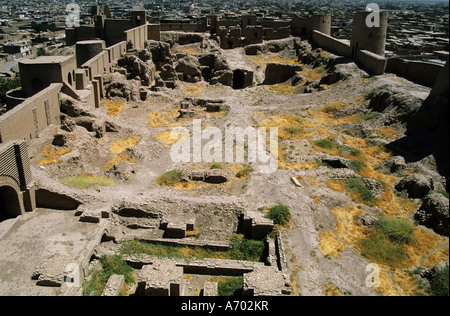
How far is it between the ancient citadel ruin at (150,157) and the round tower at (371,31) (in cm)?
13

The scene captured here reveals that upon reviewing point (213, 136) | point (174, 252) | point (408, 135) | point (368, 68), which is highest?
point (368, 68)

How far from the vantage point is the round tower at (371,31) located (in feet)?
108

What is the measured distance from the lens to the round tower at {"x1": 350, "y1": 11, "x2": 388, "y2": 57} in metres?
33.0

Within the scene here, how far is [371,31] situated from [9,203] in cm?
3109

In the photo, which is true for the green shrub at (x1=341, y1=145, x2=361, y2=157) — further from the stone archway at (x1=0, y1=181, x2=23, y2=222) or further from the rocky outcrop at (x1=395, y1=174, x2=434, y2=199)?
the stone archway at (x1=0, y1=181, x2=23, y2=222)

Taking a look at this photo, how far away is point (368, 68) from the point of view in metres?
32.1

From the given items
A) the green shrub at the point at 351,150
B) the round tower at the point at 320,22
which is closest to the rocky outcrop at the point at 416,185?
the green shrub at the point at 351,150

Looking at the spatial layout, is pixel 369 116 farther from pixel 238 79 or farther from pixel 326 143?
pixel 238 79

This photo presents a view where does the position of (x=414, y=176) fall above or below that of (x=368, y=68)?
below

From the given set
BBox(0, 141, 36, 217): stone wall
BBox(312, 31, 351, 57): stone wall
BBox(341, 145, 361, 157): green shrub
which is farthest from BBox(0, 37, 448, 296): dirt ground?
BBox(312, 31, 351, 57): stone wall

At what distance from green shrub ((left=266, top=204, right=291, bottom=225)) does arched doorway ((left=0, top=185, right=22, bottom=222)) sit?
449 inches

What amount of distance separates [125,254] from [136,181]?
19.6 feet
